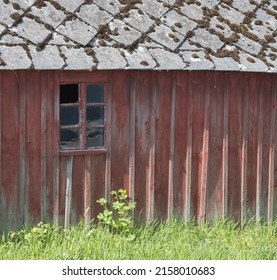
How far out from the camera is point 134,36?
34.4 ft

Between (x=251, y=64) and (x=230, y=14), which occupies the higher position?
(x=230, y=14)

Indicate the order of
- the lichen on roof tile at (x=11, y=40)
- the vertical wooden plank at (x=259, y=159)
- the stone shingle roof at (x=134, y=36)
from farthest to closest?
the vertical wooden plank at (x=259, y=159), the stone shingle roof at (x=134, y=36), the lichen on roof tile at (x=11, y=40)

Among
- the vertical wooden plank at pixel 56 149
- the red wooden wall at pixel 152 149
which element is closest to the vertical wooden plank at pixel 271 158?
the red wooden wall at pixel 152 149

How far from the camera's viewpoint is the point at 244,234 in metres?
11.2

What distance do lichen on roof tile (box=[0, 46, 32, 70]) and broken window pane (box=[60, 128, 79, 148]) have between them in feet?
4.51

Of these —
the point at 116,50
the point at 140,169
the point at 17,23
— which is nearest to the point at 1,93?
the point at 17,23

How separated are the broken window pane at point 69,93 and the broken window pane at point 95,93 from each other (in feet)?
0.59

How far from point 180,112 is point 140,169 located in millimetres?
1052

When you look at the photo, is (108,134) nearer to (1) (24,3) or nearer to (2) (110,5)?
(2) (110,5)

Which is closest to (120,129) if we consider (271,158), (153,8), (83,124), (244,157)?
(83,124)

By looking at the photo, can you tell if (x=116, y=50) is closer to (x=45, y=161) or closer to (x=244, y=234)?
(x=45, y=161)

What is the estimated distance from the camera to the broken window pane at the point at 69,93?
10.4 m

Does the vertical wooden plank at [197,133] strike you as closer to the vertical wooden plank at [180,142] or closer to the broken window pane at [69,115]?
the vertical wooden plank at [180,142]

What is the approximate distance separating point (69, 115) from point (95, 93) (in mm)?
492
